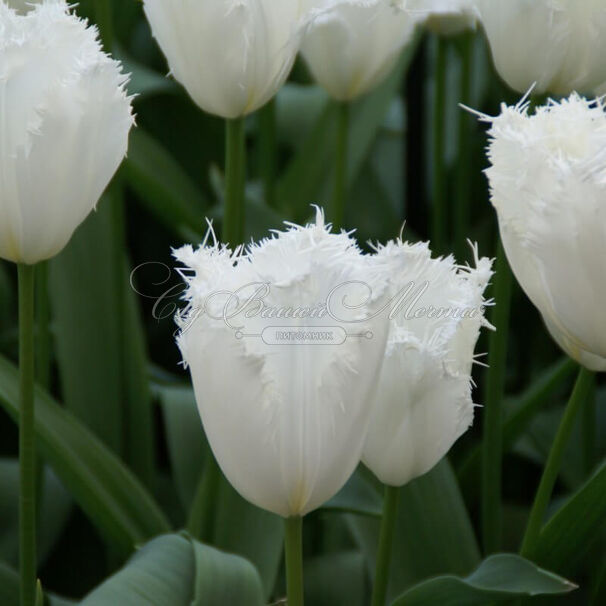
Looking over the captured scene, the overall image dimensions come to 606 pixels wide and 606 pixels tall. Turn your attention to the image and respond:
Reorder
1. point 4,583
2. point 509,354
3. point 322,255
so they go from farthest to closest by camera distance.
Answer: point 509,354, point 4,583, point 322,255

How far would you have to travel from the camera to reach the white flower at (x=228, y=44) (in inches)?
21.6

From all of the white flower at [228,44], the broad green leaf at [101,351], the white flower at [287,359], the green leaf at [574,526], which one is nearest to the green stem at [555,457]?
the green leaf at [574,526]

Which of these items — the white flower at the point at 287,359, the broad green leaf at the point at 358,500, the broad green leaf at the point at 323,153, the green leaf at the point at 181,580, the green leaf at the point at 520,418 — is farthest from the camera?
the broad green leaf at the point at 323,153

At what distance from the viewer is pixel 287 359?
1.25 feet

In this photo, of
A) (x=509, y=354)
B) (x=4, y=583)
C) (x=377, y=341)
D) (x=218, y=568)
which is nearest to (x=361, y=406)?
(x=377, y=341)

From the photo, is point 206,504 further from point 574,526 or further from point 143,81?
point 143,81

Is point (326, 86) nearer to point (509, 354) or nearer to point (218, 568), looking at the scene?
point (218, 568)

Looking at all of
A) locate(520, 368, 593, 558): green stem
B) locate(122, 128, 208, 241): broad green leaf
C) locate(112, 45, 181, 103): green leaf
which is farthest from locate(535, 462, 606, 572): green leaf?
locate(112, 45, 181, 103): green leaf

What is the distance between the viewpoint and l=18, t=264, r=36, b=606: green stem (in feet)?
1.56

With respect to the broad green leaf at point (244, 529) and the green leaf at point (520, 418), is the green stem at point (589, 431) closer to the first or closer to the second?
the green leaf at point (520, 418)

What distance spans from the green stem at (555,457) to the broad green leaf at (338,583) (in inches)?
8.2

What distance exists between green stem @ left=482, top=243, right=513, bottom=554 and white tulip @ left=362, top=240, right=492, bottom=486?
15 centimetres

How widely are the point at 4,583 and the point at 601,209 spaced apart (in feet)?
1.40

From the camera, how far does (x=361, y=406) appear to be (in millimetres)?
392
